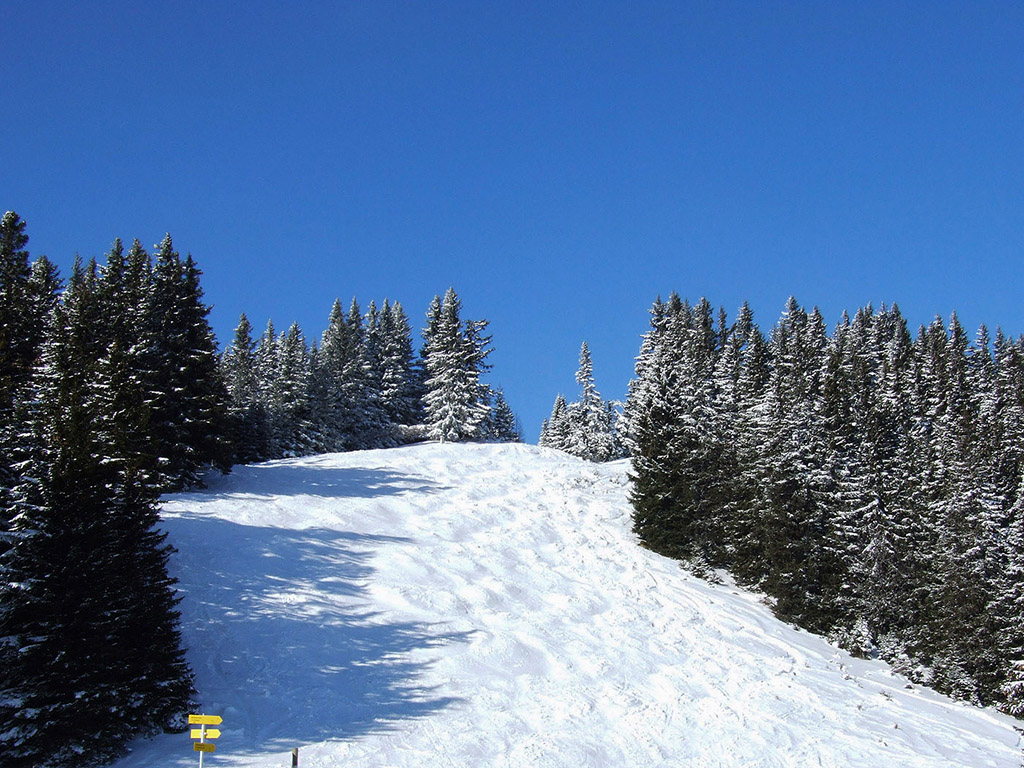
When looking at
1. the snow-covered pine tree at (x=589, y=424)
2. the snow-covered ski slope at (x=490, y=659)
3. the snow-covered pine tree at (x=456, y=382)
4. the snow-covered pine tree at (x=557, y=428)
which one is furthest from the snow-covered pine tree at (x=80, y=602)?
the snow-covered pine tree at (x=557, y=428)

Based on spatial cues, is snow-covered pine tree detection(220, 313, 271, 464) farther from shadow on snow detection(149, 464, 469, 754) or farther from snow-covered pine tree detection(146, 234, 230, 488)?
shadow on snow detection(149, 464, 469, 754)

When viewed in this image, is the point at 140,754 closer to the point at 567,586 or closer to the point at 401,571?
the point at 401,571

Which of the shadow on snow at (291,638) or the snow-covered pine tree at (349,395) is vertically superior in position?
the snow-covered pine tree at (349,395)

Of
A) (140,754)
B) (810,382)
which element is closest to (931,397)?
(810,382)

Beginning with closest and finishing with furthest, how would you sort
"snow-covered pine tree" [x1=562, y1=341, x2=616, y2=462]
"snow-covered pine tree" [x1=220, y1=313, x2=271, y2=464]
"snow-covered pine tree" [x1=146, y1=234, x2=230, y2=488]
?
"snow-covered pine tree" [x1=146, y1=234, x2=230, y2=488], "snow-covered pine tree" [x1=220, y1=313, x2=271, y2=464], "snow-covered pine tree" [x1=562, y1=341, x2=616, y2=462]

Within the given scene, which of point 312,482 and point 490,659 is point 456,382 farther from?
point 490,659

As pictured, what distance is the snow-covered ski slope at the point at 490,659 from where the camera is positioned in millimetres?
17688

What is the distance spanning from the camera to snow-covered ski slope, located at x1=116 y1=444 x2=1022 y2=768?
1769cm

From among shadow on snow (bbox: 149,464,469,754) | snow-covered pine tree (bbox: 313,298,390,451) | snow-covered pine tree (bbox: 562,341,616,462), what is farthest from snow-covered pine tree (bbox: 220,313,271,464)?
snow-covered pine tree (bbox: 562,341,616,462)

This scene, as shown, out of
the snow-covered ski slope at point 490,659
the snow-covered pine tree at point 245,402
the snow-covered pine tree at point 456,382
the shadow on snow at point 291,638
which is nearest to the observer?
the shadow on snow at point 291,638

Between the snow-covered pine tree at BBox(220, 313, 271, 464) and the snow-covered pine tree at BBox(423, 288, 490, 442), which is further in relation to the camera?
the snow-covered pine tree at BBox(423, 288, 490, 442)

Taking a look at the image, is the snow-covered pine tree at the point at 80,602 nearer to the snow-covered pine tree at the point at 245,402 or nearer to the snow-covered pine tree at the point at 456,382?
the snow-covered pine tree at the point at 245,402

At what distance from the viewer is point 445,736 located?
683 inches

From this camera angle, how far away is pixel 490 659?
22391 mm
